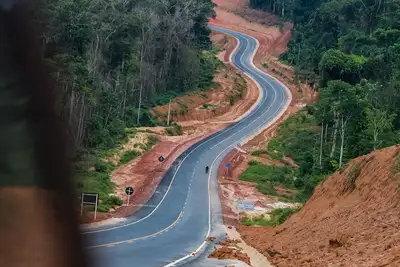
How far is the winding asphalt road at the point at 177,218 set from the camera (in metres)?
18.9

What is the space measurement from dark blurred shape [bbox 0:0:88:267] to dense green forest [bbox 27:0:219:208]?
823 inches

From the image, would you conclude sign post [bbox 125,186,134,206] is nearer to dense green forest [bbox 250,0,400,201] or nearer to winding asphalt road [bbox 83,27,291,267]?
winding asphalt road [bbox 83,27,291,267]

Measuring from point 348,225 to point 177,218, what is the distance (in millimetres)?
9983

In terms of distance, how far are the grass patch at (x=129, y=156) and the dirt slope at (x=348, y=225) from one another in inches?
550

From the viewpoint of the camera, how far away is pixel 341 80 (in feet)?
149

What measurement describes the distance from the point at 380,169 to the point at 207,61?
50765mm

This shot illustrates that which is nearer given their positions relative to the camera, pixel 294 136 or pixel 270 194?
pixel 270 194

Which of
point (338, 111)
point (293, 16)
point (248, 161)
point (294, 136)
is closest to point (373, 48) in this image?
point (294, 136)

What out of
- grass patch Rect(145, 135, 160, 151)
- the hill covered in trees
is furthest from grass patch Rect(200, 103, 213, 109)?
grass patch Rect(145, 135, 160, 151)

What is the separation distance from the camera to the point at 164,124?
5066cm

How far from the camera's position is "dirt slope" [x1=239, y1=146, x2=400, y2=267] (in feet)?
47.8

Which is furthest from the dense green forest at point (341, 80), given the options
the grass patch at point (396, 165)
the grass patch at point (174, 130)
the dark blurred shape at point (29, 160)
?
the dark blurred shape at point (29, 160)

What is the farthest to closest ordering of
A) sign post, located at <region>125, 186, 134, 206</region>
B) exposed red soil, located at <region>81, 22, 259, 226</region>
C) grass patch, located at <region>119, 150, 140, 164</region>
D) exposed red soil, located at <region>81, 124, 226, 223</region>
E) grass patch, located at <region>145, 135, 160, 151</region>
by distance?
grass patch, located at <region>145, 135, 160, 151</region>, grass patch, located at <region>119, 150, 140, 164</region>, exposed red soil, located at <region>81, 22, 259, 226</region>, sign post, located at <region>125, 186, 134, 206</region>, exposed red soil, located at <region>81, 124, 226, 223</region>

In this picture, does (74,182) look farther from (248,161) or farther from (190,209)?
(248,161)
